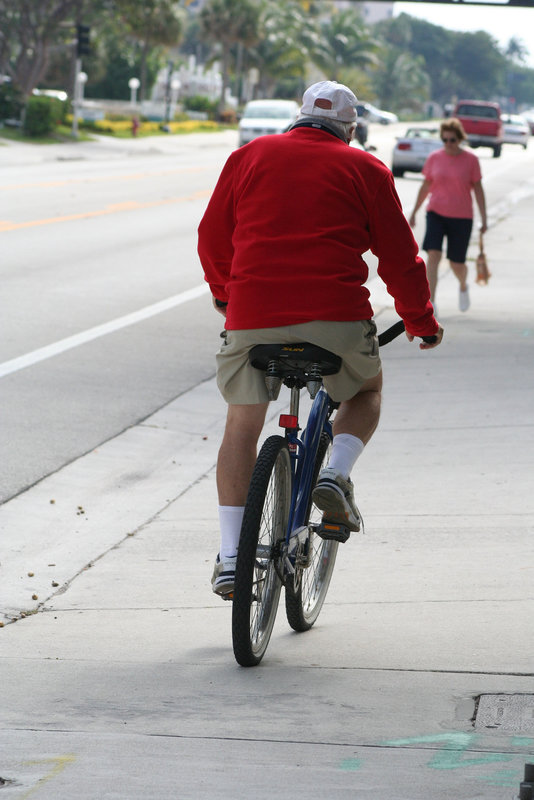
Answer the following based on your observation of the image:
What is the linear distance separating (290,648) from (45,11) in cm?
5579

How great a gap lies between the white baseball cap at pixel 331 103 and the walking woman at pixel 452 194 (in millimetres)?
8235

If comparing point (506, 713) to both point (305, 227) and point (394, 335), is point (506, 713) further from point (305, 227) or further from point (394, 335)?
point (305, 227)

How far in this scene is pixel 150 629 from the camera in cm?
475

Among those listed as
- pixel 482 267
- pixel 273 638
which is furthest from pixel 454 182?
pixel 273 638

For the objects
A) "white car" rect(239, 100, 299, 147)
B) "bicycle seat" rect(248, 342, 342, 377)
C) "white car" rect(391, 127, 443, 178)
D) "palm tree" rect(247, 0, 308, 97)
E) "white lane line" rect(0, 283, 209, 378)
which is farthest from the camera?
"palm tree" rect(247, 0, 308, 97)

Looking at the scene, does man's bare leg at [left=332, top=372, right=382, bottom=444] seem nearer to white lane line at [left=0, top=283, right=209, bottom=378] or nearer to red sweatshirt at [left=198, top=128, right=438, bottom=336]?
red sweatshirt at [left=198, top=128, right=438, bottom=336]

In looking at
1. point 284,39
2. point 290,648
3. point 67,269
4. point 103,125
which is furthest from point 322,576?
point 284,39

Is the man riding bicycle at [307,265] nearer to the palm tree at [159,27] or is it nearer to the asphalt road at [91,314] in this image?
the asphalt road at [91,314]

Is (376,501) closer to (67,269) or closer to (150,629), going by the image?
(150,629)

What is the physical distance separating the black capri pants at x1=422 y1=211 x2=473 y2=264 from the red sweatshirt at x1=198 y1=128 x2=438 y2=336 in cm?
857

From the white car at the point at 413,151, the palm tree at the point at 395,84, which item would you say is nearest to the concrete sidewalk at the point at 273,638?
the white car at the point at 413,151

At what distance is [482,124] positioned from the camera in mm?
53250

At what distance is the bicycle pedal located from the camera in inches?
173

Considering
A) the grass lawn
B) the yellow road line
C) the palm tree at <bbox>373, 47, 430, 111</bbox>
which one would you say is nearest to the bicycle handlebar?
the yellow road line
